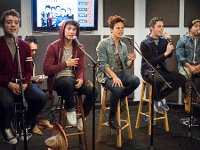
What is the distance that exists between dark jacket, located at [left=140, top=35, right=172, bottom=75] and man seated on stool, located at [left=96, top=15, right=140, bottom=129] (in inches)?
12.8

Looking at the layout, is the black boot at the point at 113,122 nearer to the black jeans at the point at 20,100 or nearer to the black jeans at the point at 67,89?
the black jeans at the point at 67,89

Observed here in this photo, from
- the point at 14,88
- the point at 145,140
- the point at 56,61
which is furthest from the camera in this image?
the point at 145,140

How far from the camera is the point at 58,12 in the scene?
16.8 feet

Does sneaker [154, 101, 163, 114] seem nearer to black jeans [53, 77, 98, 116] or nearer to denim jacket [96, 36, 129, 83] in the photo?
denim jacket [96, 36, 129, 83]

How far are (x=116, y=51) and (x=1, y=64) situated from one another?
1.36 meters

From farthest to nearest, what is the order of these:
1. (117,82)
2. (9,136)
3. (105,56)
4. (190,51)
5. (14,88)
A: (190,51) < (105,56) < (117,82) < (14,88) < (9,136)

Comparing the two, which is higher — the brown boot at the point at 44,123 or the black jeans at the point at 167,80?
the black jeans at the point at 167,80

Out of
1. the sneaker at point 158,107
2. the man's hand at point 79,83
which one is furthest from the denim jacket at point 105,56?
the sneaker at point 158,107

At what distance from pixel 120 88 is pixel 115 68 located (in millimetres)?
345

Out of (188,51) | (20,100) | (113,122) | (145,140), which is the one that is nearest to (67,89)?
(20,100)

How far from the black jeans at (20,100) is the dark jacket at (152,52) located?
1504 mm

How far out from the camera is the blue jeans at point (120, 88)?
3.82m

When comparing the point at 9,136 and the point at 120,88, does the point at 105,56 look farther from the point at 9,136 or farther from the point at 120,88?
the point at 9,136

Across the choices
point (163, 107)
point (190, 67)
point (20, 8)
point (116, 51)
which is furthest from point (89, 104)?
point (20, 8)
